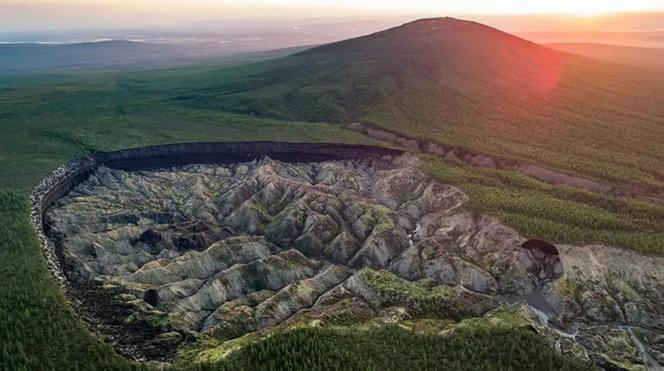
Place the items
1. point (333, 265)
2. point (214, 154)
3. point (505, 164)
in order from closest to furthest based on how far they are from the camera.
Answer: point (333, 265) < point (505, 164) < point (214, 154)

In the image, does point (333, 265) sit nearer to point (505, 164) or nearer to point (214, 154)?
point (505, 164)

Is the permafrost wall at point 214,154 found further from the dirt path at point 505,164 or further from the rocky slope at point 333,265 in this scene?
the rocky slope at point 333,265

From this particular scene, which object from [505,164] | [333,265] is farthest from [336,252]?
[505,164]

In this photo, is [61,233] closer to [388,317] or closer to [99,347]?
[99,347]

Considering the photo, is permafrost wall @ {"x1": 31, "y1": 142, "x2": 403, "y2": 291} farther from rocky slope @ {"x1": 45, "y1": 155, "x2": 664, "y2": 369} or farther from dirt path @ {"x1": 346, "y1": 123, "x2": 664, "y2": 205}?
rocky slope @ {"x1": 45, "y1": 155, "x2": 664, "y2": 369}

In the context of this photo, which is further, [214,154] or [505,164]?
[214,154]

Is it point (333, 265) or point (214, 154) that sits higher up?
point (214, 154)

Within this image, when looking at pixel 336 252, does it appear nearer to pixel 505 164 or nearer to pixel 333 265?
pixel 333 265

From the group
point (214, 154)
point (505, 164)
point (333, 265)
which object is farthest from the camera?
point (214, 154)
